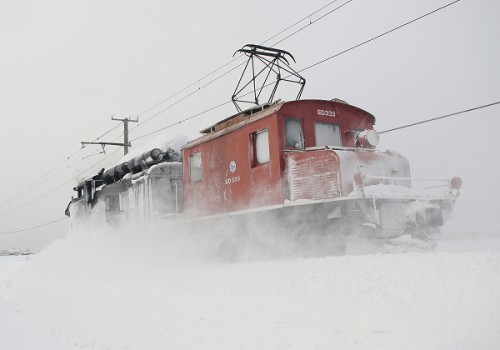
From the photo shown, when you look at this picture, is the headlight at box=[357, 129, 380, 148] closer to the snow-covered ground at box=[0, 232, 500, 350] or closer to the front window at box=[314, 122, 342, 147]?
the front window at box=[314, 122, 342, 147]

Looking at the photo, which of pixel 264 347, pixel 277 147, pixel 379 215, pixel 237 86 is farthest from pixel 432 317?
pixel 237 86

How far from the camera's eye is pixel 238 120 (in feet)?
33.6

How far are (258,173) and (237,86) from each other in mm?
3085

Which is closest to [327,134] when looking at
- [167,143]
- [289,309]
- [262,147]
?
[262,147]

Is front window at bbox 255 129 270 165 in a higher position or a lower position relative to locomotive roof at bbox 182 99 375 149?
lower

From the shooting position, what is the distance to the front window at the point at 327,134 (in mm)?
9398

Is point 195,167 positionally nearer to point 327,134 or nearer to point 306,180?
point 327,134

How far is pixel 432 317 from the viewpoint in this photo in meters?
4.27

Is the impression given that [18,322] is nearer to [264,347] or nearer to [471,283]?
[264,347]

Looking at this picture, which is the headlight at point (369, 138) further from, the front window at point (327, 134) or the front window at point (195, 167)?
the front window at point (195, 167)

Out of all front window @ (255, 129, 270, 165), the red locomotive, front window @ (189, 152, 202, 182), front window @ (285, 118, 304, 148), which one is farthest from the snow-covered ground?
front window @ (189, 152, 202, 182)

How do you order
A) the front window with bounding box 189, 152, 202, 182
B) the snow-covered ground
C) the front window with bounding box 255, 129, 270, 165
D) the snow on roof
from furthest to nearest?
1. the snow on roof
2. the front window with bounding box 189, 152, 202, 182
3. the front window with bounding box 255, 129, 270, 165
4. the snow-covered ground

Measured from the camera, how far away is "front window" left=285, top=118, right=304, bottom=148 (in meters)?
8.93

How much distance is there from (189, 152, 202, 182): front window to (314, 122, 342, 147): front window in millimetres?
3598
